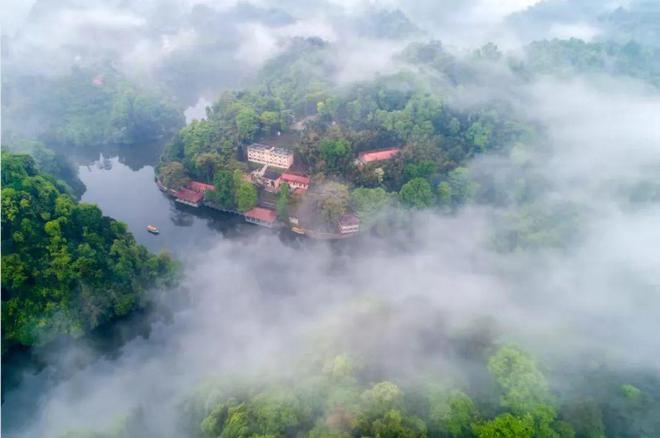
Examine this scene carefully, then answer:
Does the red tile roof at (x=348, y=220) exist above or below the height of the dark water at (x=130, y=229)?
above

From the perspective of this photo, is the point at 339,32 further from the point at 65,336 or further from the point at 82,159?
the point at 65,336

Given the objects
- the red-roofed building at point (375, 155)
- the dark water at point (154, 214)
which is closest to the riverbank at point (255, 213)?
the dark water at point (154, 214)

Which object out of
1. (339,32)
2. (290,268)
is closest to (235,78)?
(339,32)

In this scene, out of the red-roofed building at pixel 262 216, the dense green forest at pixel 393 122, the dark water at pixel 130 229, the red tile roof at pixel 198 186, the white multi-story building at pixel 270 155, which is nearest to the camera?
the dark water at pixel 130 229

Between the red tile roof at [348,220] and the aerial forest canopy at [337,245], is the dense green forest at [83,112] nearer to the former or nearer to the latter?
the aerial forest canopy at [337,245]

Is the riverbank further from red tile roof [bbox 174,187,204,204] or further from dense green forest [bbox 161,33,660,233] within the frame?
dense green forest [bbox 161,33,660,233]

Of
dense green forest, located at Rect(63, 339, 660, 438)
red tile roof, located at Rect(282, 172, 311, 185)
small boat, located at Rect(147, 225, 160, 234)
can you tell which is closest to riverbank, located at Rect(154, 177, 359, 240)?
red tile roof, located at Rect(282, 172, 311, 185)
